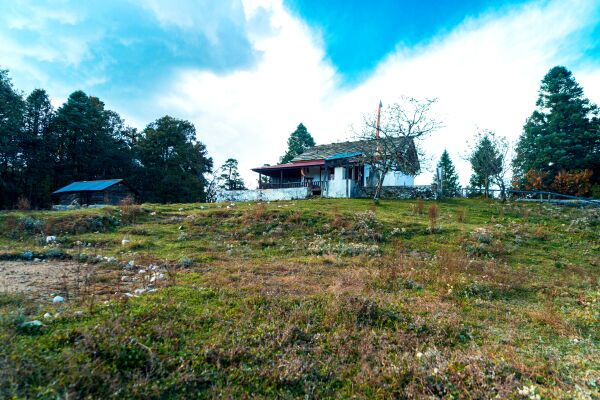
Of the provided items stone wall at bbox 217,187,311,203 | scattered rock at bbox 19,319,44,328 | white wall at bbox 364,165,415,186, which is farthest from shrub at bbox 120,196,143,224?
white wall at bbox 364,165,415,186

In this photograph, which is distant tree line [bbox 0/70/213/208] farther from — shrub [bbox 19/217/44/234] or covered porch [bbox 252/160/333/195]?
shrub [bbox 19/217/44/234]

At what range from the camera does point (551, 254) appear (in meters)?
10.4

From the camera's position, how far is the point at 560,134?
28750mm

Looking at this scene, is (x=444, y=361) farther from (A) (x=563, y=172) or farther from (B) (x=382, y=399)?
(A) (x=563, y=172)

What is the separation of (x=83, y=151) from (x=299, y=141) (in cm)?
3035

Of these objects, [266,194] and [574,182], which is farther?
[266,194]

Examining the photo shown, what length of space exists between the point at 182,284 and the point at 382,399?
4.59 meters

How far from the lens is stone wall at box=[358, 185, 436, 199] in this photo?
2479 cm

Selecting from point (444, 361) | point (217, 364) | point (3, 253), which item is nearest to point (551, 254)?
point (444, 361)

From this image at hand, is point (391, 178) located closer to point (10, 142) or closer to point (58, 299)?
point (58, 299)

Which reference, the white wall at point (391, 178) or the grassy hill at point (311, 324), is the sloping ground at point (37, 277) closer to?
the grassy hill at point (311, 324)

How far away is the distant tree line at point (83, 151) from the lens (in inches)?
1227

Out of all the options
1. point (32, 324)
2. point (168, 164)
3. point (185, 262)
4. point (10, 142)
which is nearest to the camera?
point (32, 324)

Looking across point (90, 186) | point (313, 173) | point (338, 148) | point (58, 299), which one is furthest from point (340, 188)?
point (90, 186)
